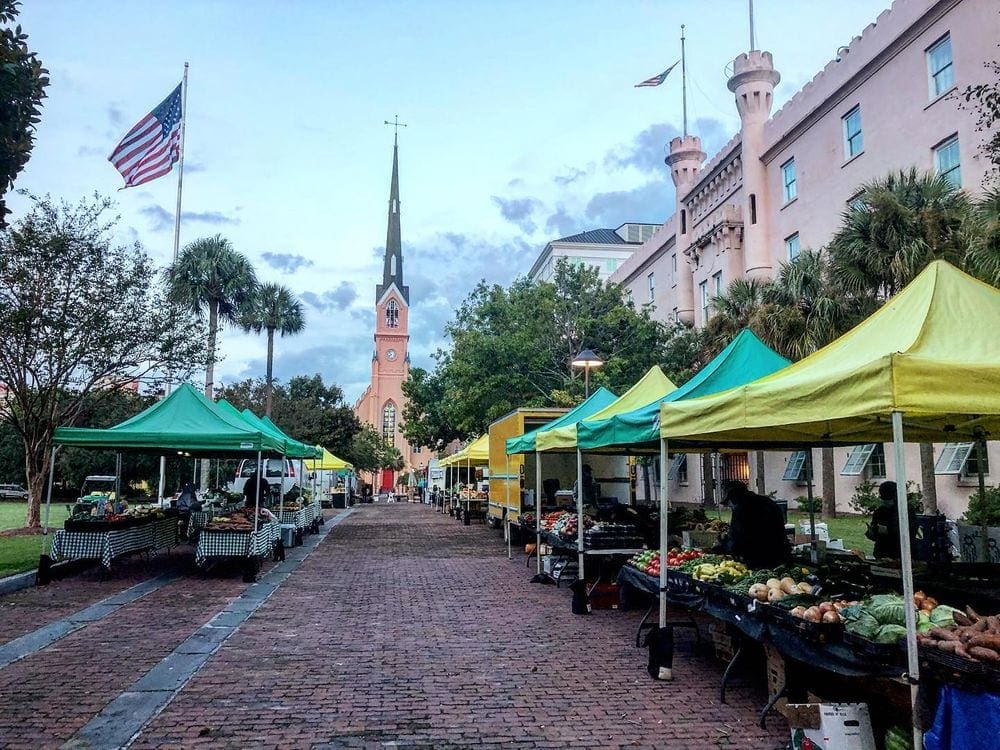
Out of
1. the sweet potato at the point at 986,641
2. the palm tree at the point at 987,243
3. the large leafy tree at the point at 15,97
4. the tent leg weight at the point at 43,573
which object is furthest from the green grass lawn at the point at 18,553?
the palm tree at the point at 987,243

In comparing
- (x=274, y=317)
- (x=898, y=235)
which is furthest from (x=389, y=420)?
(x=898, y=235)

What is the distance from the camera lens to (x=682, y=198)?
128ft

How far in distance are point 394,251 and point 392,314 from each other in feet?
27.4

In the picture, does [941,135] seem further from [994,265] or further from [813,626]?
[813,626]

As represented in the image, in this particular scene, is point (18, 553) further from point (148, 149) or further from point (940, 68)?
point (940, 68)

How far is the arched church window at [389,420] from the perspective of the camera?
304 feet

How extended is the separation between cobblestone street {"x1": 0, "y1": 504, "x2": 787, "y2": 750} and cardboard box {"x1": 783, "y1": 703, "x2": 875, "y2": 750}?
0.62m

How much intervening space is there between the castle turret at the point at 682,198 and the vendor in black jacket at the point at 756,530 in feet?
99.2

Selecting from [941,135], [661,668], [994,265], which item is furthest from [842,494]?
[661,668]

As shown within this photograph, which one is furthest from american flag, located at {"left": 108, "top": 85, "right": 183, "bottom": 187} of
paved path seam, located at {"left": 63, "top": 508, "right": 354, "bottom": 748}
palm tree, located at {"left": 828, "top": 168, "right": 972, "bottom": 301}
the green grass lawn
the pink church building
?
the pink church building

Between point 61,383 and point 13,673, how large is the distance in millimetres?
16555

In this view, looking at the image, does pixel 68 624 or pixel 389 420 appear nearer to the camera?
pixel 68 624

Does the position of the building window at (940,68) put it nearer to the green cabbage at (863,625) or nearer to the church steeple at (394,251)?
the green cabbage at (863,625)

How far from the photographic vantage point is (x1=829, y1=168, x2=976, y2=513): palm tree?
51.4 ft
